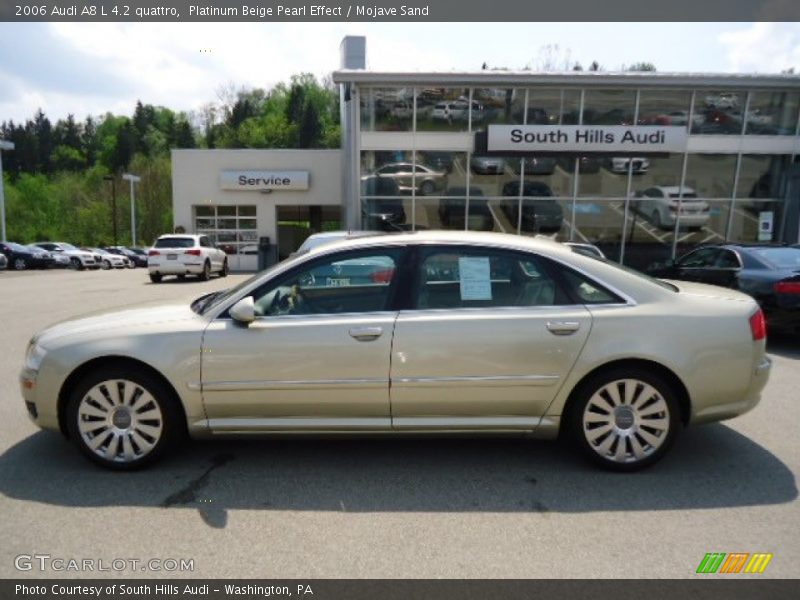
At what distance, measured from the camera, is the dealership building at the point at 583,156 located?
16.5 metres

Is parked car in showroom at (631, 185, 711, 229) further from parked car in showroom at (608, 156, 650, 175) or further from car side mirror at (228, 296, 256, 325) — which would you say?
car side mirror at (228, 296, 256, 325)

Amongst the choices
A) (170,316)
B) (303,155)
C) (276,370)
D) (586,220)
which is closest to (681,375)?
(276,370)

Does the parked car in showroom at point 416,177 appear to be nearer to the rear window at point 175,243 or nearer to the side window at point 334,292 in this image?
the rear window at point 175,243

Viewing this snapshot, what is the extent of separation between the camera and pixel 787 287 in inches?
267

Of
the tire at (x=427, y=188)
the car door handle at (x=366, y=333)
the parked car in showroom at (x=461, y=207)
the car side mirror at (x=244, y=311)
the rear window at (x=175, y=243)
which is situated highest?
the tire at (x=427, y=188)

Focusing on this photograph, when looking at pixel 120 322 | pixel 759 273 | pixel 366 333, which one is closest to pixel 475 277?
pixel 366 333

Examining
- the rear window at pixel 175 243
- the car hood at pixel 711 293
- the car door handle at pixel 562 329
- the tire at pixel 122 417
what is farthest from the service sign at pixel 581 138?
the tire at pixel 122 417

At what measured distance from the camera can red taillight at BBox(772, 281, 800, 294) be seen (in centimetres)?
673

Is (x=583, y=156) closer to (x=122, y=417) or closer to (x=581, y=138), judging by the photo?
(x=581, y=138)

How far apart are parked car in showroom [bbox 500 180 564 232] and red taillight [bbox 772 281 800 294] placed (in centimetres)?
1061

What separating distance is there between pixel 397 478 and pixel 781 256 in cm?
714

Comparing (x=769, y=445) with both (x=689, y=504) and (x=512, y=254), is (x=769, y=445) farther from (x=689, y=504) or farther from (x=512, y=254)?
(x=512, y=254)

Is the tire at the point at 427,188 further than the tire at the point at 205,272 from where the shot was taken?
No

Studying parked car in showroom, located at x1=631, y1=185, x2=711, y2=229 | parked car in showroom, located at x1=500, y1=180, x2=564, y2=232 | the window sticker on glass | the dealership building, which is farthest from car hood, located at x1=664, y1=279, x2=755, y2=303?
parked car in showroom, located at x1=631, y1=185, x2=711, y2=229
